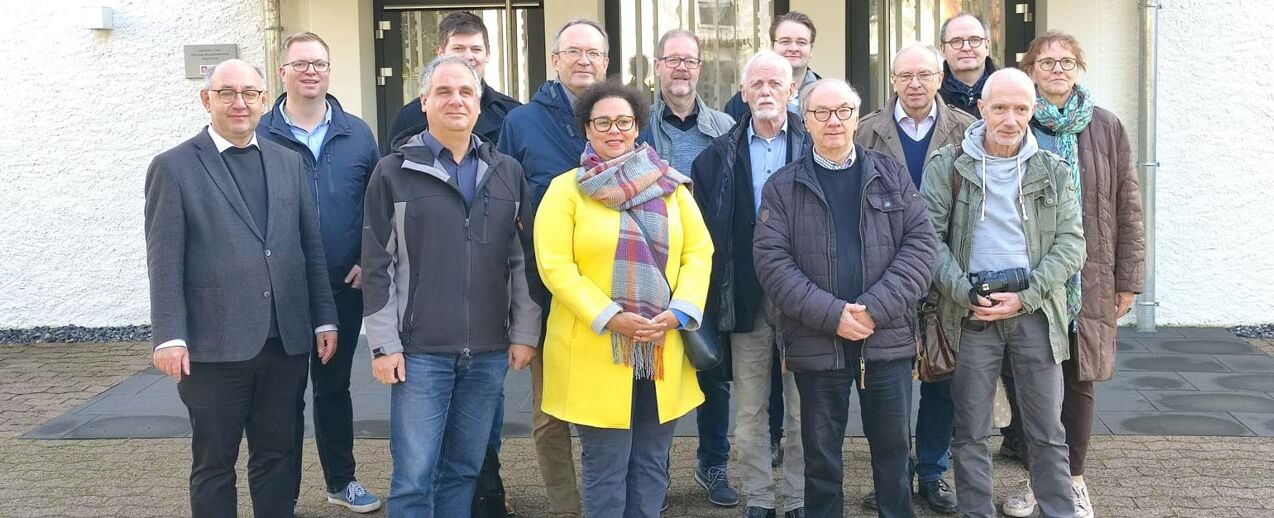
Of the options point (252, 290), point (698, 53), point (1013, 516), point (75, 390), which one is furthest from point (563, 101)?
point (75, 390)

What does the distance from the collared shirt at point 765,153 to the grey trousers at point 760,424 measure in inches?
24.8

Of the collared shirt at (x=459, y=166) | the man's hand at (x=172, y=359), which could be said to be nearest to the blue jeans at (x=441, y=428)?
the collared shirt at (x=459, y=166)

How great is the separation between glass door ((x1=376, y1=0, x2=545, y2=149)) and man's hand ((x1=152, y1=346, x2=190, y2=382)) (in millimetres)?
5176

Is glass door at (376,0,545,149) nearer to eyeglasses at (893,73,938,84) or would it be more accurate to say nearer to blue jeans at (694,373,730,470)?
blue jeans at (694,373,730,470)

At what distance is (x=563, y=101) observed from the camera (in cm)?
446

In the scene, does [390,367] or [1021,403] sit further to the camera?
[1021,403]

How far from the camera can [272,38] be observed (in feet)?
26.9

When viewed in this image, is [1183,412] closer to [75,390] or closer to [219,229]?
[219,229]

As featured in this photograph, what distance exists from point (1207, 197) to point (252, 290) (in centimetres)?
691

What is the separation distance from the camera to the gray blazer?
362cm

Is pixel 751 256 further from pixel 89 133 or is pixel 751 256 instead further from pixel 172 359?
pixel 89 133

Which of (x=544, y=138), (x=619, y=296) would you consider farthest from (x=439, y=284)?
(x=544, y=138)

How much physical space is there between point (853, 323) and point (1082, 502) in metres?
1.37

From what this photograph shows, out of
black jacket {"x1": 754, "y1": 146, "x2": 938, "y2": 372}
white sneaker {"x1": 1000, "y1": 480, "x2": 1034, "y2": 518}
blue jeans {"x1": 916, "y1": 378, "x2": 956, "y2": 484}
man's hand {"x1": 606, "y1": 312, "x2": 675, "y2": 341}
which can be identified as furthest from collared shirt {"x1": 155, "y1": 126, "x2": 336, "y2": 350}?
white sneaker {"x1": 1000, "y1": 480, "x2": 1034, "y2": 518}
